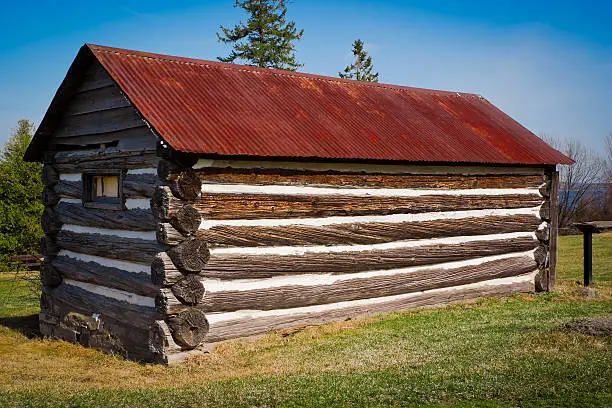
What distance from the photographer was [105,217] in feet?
38.3

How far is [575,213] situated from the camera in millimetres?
52812

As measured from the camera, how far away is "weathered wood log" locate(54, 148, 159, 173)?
35.4 feet

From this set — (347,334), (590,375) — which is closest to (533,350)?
(590,375)

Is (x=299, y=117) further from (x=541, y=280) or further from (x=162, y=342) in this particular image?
(x=541, y=280)

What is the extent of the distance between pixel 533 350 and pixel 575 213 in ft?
154

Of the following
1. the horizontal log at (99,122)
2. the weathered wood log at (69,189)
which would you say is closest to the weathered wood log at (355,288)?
the horizontal log at (99,122)

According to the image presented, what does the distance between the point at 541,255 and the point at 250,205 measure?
812 cm

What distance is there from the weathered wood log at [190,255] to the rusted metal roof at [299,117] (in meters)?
1.41

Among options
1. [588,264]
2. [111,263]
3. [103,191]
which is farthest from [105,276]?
[588,264]

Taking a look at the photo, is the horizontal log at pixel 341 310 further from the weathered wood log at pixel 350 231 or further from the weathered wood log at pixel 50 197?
the weathered wood log at pixel 50 197

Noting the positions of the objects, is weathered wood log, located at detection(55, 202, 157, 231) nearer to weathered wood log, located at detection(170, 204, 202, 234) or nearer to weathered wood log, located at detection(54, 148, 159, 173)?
weathered wood log, located at detection(170, 204, 202, 234)

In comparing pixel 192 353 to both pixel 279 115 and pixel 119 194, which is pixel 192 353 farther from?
pixel 279 115

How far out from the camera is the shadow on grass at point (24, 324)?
13.8 meters

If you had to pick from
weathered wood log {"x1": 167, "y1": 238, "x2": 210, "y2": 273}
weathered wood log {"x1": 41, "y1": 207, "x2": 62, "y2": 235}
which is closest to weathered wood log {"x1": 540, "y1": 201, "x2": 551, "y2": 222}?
weathered wood log {"x1": 167, "y1": 238, "x2": 210, "y2": 273}
